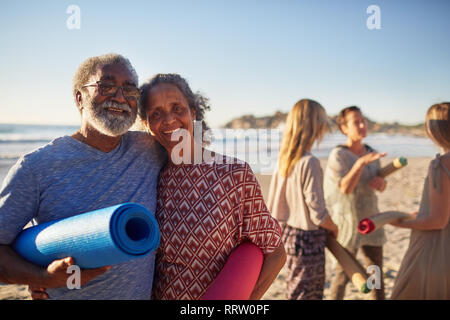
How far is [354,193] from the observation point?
4.14 m

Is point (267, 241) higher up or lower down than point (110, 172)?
lower down

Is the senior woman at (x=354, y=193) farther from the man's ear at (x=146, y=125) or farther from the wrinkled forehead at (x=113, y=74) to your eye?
the wrinkled forehead at (x=113, y=74)

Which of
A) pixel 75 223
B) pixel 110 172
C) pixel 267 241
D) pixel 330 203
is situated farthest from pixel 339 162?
pixel 75 223

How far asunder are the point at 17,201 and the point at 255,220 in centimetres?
112

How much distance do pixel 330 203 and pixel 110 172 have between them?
3025 mm

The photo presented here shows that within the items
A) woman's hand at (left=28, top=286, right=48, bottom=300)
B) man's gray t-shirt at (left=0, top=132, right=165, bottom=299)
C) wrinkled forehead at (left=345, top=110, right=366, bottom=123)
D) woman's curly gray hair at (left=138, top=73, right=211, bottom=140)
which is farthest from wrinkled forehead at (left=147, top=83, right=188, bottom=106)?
wrinkled forehead at (left=345, top=110, right=366, bottom=123)

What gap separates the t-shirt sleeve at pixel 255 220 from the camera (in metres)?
1.83

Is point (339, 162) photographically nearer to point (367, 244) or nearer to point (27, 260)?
point (367, 244)

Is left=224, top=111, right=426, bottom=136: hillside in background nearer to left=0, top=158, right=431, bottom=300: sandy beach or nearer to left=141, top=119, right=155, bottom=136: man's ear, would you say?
left=0, top=158, right=431, bottom=300: sandy beach

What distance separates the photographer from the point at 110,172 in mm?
1900

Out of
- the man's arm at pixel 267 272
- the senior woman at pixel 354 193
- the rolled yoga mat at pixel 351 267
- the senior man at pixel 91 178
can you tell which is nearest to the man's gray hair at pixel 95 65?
the senior man at pixel 91 178

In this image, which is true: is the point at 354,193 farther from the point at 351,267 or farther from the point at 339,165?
the point at 351,267

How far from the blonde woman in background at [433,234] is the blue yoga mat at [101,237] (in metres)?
2.49

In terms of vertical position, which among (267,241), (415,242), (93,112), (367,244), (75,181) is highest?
(93,112)
